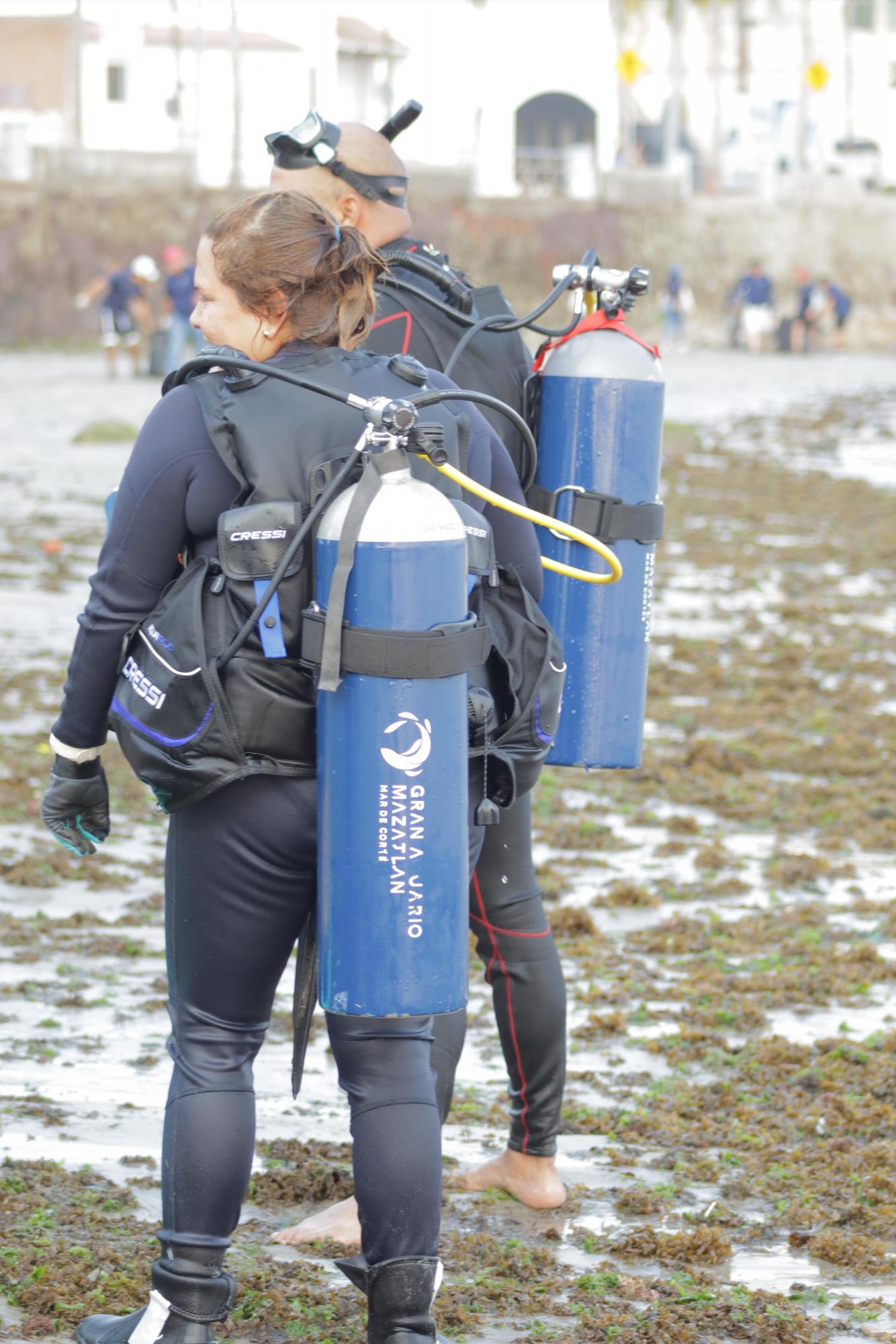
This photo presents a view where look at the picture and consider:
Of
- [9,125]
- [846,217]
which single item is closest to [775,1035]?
[9,125]

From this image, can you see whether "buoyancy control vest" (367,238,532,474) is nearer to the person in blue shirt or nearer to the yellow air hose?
the yellow air hose

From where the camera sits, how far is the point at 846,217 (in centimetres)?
5112

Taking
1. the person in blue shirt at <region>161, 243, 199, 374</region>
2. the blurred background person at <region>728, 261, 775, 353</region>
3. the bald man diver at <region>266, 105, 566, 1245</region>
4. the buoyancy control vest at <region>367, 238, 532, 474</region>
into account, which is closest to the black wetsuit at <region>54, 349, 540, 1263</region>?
the bald man diver at <region>266, 105, 566, 1245</region>

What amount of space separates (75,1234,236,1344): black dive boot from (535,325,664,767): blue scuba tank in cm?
125

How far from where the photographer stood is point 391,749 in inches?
103

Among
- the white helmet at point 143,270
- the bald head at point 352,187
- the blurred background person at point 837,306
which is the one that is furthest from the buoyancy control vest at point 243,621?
the blurred background person at point 837,306

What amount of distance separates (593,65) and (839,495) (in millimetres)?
44549

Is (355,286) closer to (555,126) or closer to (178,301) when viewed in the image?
(178,301)

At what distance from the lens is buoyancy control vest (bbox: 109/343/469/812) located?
2670 mm

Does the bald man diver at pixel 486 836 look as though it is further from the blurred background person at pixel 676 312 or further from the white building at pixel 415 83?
the white building at pixel 415 83

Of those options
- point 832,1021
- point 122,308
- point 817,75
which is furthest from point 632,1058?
point 817,75

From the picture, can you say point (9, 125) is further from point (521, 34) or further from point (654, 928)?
point (654, 928)

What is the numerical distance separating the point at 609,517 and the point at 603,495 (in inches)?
1.7

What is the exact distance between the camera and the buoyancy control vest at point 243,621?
2.67 meters
